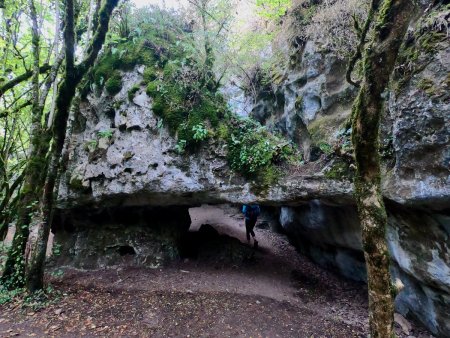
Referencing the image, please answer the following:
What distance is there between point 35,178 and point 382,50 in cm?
769

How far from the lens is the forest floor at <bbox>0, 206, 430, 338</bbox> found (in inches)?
214

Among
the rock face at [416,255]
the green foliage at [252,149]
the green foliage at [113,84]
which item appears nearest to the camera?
the rock face at [416,255]

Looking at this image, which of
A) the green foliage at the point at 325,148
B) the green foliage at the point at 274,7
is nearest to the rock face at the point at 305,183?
the green foliage at the point at 325,148

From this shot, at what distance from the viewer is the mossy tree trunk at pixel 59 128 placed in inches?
238

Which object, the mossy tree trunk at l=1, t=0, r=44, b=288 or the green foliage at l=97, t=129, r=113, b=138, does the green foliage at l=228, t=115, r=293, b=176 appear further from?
the mossy tree trunk at l=1, t=0, r=44, b=288

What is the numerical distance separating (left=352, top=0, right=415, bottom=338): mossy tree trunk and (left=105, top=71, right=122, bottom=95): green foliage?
7625 mm

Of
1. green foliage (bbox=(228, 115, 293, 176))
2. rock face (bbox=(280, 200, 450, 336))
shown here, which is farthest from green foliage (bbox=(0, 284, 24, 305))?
rock face (bbox=(280, 200, 450, 336))

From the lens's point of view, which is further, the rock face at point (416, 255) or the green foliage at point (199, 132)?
the green foliage at point (199, 132)

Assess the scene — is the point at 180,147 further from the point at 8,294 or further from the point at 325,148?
the point at 8,294

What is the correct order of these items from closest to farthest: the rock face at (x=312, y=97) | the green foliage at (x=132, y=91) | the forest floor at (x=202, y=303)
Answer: the forest floor at (x=202, y=303) < the rock face at (x=312, y=97) < the green foliage at (x=132, y=91)

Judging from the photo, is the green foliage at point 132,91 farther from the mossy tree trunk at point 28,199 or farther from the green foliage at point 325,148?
the green foliage at point 325,148

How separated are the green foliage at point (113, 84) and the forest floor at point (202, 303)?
5365mm

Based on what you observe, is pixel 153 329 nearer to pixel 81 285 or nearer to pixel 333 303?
pixel 81 285

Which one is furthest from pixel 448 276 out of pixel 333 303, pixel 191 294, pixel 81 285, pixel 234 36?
pixel 234 36
